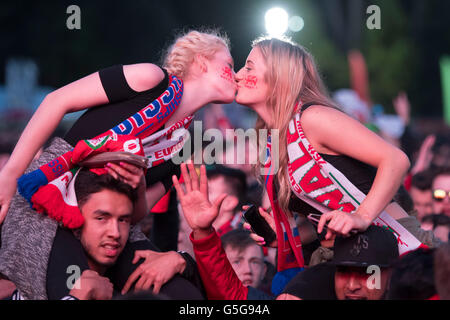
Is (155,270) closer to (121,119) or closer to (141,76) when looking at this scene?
(121,119)

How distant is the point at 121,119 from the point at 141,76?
23cm

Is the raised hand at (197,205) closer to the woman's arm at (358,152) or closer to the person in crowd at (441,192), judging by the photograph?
the woman's arm at (358,152)

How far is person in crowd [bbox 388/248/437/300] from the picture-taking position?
255 cm

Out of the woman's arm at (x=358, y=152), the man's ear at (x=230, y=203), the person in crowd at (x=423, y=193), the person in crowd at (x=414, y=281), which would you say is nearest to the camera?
the person in crowd at (x=414, y=281)

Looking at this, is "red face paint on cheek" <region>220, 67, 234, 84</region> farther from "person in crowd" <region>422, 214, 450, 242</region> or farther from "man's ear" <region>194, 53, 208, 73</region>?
"person in crowd" <region>422, 214, 450, 242</region>

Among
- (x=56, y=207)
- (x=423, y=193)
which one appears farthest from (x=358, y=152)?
A: (x=423, y=193)

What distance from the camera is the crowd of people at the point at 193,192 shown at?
2.81m

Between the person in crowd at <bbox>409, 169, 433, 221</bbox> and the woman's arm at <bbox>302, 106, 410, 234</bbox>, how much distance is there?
2957mm

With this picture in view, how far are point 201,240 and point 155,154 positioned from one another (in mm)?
545

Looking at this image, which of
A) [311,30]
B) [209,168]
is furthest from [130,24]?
[209,168]

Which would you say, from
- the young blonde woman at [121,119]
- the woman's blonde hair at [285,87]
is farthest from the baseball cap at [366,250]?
the young blonde woman at [121,119]

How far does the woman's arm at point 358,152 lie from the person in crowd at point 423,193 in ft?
9.70

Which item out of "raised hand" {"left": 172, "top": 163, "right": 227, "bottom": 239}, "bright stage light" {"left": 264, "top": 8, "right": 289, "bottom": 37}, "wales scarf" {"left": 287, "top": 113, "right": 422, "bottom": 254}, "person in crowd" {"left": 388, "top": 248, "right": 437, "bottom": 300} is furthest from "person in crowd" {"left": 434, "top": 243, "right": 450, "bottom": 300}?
"bright stage light" {"left": 264, "top": 8, "right": 289, "bottom": 37}
